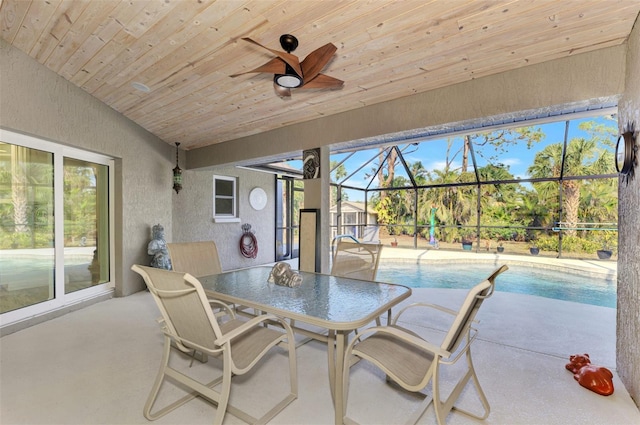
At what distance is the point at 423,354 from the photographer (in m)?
1.73

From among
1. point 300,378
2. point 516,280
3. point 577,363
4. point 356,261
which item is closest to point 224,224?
point 356,261

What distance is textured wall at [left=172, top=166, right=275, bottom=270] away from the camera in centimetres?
559

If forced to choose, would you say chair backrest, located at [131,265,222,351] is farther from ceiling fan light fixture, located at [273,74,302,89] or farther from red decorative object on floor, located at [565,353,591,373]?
red decorative object on floor, located at [565,353,591,373]

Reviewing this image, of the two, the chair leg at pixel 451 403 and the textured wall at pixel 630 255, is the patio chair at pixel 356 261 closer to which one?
the chair leg at pixel 451 403

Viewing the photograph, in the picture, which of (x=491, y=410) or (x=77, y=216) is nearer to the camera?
(x=491, y=410)

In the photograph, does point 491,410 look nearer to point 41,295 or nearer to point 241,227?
point 41,295

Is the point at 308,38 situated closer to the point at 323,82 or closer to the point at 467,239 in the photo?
the point at 323,82

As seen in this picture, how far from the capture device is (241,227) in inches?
261

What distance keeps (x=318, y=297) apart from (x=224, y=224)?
190 inches

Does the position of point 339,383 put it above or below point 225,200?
below

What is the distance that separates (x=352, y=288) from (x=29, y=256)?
12.2 ft

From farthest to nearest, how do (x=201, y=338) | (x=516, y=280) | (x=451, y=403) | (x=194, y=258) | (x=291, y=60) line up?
(x=516, y=280) → (x=194, y=258) → (x=291, y=60) → (x=201, y=338) → (x=451, y=403)

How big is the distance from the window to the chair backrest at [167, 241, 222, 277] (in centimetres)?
329

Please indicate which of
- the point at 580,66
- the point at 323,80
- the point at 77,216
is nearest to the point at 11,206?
the point at 77,216
